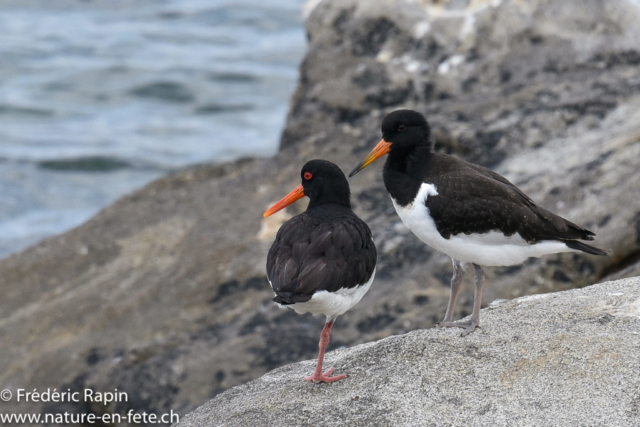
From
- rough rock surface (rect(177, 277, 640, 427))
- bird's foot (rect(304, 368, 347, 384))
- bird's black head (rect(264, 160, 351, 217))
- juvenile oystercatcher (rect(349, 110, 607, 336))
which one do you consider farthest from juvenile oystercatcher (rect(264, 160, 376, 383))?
juvenile oystercatcher (rect(349, 110, 607, 336))

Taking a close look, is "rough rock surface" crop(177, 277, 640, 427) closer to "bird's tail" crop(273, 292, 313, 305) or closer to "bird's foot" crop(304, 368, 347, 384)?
"bird's foot" crop(304, 368, 347, 384)

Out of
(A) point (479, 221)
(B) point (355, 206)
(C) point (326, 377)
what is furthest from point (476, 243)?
(B) point (355, 206)

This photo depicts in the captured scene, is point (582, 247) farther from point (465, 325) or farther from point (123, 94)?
point (123, 94)

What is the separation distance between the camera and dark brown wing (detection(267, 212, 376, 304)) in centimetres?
428

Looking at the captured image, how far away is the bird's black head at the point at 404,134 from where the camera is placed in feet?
17.8

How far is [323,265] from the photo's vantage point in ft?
14.4

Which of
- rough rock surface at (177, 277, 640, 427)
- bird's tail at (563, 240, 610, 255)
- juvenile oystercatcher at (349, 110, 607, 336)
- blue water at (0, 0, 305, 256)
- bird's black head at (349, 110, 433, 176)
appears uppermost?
bird's black head at (349, 110, 433, 176)

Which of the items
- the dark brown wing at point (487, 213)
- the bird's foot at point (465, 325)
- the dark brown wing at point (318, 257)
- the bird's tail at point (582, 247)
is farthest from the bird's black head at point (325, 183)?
the bird's tail at point (582, 247)

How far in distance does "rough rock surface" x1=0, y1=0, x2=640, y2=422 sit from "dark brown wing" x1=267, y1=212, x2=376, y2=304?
0.86 metres

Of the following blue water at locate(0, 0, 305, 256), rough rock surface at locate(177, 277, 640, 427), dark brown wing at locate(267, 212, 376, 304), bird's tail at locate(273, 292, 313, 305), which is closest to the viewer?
rough rock surface at locate(177, 277, 640, 427)

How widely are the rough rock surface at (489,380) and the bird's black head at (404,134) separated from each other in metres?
1.31

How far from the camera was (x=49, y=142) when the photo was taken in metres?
16.9

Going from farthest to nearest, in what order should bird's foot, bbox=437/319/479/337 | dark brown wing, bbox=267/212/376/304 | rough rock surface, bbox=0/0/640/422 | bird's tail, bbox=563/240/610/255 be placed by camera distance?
rough rock surface, bbox=0/0/640/422 → bird's tail, bbox=563/240/610/255 → bird's foot, bbox=437/319/479/337 → dark brown wing, bbox=267/212/376/304

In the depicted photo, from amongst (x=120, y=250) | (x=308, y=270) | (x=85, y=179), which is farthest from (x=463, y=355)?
(x=85, y=179)
